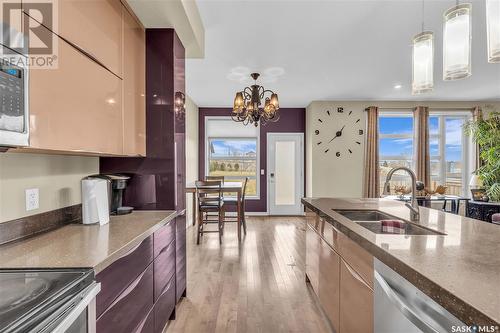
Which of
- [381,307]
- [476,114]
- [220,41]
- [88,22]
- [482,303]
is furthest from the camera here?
[476,114]

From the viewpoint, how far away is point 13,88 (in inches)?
38.2

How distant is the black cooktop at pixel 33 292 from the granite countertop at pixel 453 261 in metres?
1.14

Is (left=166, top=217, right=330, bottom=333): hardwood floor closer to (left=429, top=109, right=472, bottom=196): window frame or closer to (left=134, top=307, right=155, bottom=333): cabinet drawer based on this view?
(left=134, top=307, right=155, bottom=333): cabinet drawer

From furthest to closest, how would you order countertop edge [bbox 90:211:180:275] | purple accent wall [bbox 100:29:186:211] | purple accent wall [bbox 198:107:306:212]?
purple accent wall [bbox 198:107:306:212] < purple accent wall [bbox 100:29:186:211] < countertop edge [bbox 90:211:180:275]

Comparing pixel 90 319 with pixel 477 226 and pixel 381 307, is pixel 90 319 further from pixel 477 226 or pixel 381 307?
pixel 477 226

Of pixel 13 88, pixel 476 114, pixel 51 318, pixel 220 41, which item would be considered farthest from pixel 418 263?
pixel 476 114

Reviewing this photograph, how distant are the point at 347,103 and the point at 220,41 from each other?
385 cm

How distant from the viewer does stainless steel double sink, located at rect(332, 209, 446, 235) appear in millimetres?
1637

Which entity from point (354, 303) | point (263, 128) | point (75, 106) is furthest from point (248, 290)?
point (263, 128)

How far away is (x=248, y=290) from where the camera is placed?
2738mm

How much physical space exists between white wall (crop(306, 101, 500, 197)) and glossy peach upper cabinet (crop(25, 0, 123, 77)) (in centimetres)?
472

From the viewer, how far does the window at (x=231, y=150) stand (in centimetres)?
671

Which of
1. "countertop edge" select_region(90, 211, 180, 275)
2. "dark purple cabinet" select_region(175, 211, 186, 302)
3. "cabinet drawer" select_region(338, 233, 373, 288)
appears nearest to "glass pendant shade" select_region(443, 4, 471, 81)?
"cabinet drawer" select_region(338, 233, 373, 288)

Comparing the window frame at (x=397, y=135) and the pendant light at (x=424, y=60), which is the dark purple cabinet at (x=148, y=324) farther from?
the window frame at (x=397, y=135)
